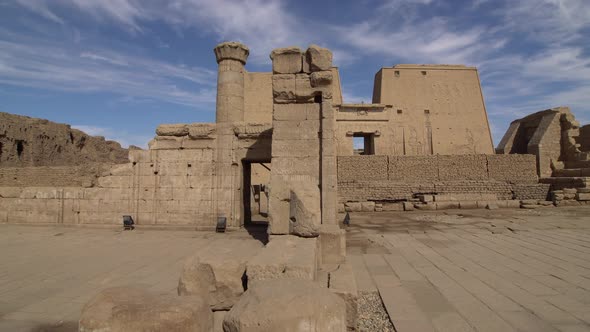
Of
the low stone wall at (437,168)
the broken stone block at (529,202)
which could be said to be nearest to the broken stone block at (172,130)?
the low stone wall at (437,168)

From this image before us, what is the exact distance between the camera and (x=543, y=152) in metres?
18.6

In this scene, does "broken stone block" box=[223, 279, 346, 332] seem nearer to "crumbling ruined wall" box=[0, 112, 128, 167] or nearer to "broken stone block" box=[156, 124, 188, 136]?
"broken stone block" box=[156, 124, 188, 136]

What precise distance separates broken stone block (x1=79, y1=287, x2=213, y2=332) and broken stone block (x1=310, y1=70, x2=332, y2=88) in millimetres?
Result: 5273

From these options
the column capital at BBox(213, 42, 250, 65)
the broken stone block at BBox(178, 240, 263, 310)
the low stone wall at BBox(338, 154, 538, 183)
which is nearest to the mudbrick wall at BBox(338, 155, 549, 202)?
the low stone wall at BBox(338, 154, 538, 183)

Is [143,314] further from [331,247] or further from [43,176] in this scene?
[43,176]

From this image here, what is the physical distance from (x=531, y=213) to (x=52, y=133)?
91.9 ft

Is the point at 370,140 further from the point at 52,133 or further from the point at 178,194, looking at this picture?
the point at 52,133

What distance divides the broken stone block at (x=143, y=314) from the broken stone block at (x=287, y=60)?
5.48 meters

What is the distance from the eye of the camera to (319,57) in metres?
6.58

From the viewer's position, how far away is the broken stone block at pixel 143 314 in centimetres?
196

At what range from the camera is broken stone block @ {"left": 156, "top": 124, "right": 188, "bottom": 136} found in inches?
372

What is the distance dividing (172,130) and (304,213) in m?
6.31

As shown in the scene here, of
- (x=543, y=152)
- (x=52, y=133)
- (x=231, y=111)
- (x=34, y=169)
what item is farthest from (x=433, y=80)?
(x=52, y=133)

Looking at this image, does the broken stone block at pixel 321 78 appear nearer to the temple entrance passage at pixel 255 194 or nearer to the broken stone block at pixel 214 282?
the temple entrance passage at pixel 255 194
